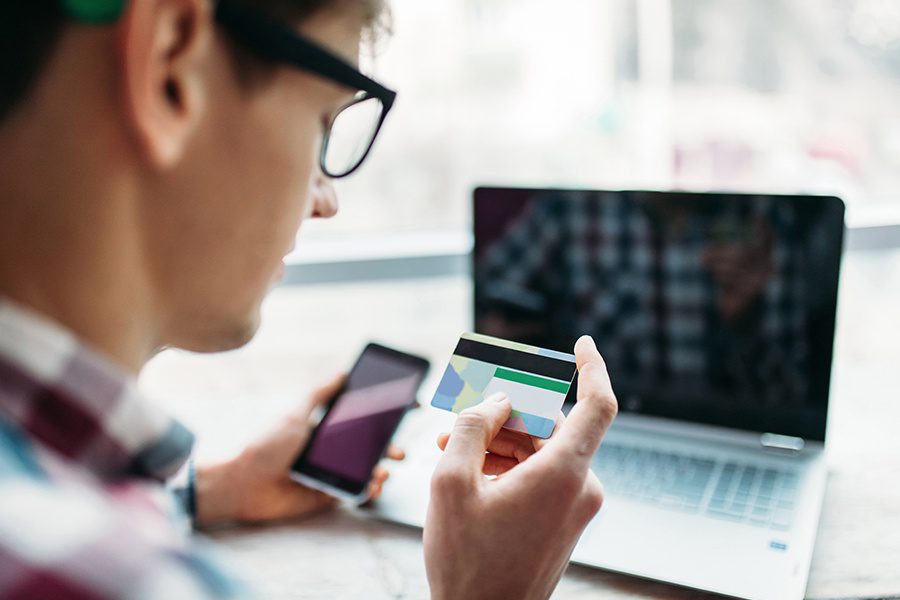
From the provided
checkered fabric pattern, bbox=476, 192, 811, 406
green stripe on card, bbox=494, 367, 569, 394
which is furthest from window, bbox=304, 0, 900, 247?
green stripe on card, bbox=494, 367, 569, 394

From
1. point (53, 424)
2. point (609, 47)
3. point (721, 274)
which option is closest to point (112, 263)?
point (53, 424)

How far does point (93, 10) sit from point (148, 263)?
0.48 feet

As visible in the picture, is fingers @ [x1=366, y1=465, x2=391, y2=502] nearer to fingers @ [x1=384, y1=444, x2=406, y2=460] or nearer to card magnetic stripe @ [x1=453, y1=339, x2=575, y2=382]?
fingers @ [x1=384, y1=444, x2=406, y2=460]

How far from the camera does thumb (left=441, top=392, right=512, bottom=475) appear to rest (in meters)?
0.55

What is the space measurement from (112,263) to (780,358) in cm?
75

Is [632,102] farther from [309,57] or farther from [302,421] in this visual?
[309,57]

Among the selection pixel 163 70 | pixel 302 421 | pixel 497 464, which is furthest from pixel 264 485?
pixel 163 70

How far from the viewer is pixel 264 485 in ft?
2.62

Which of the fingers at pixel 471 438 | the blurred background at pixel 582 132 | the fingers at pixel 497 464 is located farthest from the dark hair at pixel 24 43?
the blurred background at pixel 582 132

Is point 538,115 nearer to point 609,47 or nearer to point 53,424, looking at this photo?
point 609,47

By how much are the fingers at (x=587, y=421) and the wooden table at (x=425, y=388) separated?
0.21 m

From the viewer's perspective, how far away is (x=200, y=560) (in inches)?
14.7

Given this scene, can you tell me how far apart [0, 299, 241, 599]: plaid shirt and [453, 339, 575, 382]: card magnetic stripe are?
276 mm

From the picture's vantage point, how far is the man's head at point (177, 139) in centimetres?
39
